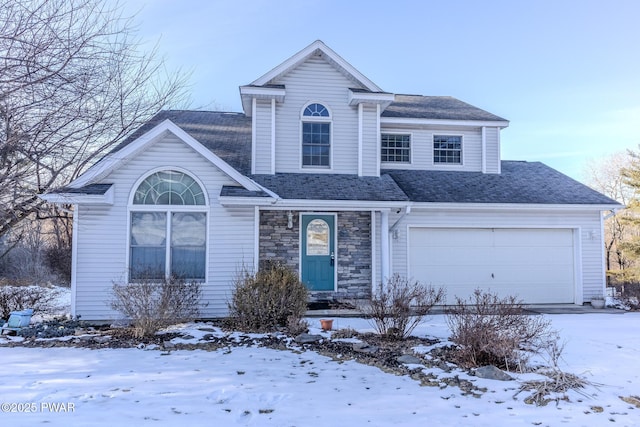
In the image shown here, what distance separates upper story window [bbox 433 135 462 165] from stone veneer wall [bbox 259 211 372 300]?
317 cm

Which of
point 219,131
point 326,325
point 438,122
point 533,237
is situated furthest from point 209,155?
point 533,237

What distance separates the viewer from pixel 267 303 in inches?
299

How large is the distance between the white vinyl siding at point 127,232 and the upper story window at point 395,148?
492 cm

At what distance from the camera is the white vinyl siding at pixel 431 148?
12.1 meters

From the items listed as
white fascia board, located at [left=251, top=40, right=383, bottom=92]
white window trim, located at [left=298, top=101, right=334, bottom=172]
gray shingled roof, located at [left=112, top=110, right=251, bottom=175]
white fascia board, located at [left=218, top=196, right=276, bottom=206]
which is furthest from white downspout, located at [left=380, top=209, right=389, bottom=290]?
gray shingled roof, located at [left=112, top=110, right=251, bottom=175]

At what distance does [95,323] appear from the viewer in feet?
27.2

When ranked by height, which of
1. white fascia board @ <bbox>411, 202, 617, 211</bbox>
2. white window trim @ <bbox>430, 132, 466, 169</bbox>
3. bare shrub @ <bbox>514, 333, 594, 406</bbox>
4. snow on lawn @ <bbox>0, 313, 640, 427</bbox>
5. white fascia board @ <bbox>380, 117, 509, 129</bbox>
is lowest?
snow on lawn @ <bbox>0, 313, 640, 427</bbox>

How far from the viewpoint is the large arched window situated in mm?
8719

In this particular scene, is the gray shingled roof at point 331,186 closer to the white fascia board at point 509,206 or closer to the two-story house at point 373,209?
the two-story house at point 373,209

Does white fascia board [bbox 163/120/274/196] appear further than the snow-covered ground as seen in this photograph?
Yes

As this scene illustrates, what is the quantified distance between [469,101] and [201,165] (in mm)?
9532

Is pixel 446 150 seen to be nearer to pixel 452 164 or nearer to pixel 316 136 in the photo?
pixel 452 164

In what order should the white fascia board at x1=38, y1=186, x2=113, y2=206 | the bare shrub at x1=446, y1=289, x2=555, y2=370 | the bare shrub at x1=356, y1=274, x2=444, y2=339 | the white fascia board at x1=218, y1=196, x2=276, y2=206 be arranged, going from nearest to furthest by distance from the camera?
the bare shrub at x1=446, y1=289, x2=555, y2=370
the bare shrub at x1=356, y1=274, x2=444, y2=339
the white fascia board at x1=38, y1=186, x2=113, y2=206
the white fascia board at x1=218, y1=196, x2=276, y2=206

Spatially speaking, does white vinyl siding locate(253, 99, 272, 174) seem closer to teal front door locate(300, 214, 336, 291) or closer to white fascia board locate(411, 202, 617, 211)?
teal front door locate(300, 214, 336, 291)
